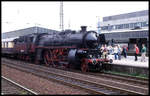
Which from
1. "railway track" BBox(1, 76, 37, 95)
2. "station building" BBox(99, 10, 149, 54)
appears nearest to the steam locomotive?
"station building" BBox(99, 10, 149, 54)

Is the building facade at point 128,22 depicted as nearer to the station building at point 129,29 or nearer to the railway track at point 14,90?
the station building at point 129,29

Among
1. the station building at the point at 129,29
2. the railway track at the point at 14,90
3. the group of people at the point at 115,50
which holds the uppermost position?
the station building at the point at 129,29

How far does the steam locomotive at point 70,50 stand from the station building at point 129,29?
325cm

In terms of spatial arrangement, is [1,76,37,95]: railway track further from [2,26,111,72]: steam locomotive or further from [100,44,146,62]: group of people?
[100,44,146,62]: group of people

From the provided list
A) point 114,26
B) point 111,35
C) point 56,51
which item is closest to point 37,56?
point 56,51

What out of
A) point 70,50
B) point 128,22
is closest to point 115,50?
point 70,50

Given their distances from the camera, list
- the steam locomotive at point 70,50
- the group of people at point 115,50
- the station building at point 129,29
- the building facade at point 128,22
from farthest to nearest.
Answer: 1. the building facade at point 128,22
2. the station building at point 129,29
3. the group of people at point 115,50
4. the steam locomotive at point 70,50

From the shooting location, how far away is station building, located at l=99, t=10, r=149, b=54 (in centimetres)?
2374

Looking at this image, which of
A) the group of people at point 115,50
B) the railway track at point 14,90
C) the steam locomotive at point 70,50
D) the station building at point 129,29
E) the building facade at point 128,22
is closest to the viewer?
the railway track at point 14,90

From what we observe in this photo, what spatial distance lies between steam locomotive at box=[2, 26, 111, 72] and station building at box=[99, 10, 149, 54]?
3252 mm

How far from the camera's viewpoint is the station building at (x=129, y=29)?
23.7m

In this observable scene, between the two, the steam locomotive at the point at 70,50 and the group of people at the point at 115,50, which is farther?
the group of people at the point at 115,50

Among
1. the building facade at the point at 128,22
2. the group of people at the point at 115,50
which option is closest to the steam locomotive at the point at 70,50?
the group of people at the point at 115,50

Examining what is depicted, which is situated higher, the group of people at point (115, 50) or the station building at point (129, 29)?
the station building at point (129, 29)
